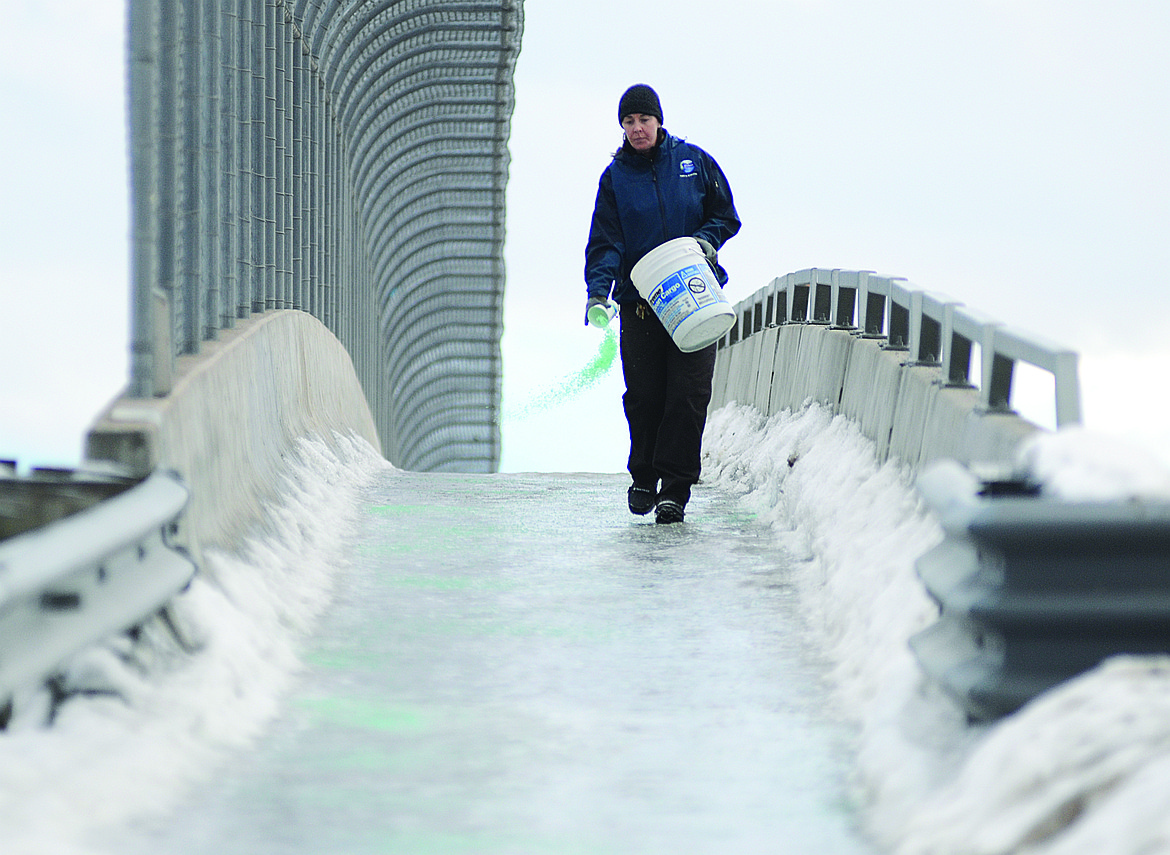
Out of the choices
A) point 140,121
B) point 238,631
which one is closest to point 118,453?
point 238,631

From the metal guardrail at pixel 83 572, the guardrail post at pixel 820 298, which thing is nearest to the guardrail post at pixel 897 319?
the guardrail post at pixel 820 298

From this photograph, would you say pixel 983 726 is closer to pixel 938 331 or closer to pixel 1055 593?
pixel 1055 593

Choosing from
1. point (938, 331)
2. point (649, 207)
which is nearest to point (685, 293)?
point (649, 207)

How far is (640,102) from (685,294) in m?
1.07

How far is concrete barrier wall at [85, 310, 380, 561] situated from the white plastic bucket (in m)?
2.10

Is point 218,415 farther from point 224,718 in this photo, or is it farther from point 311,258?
→ point 311,258

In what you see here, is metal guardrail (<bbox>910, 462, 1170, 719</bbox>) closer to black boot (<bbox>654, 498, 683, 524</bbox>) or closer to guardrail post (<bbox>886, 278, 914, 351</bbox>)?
guardrail post (<bbox>886, 278, 914, 351</bbox>)

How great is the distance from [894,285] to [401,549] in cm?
278

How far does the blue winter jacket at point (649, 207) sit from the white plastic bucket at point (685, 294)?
199 mm

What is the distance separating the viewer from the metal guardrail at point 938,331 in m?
4.41

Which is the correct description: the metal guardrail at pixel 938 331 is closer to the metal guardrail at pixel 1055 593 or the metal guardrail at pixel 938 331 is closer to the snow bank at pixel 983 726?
the snow bank at pixel 983 726

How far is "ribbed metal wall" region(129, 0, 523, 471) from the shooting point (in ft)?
17.9

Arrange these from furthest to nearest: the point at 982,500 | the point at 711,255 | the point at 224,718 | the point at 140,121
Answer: the point at 711,255
the point at 140,121
the point at 224,718
the point at 982,500

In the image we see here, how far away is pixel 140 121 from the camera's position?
195 inches
